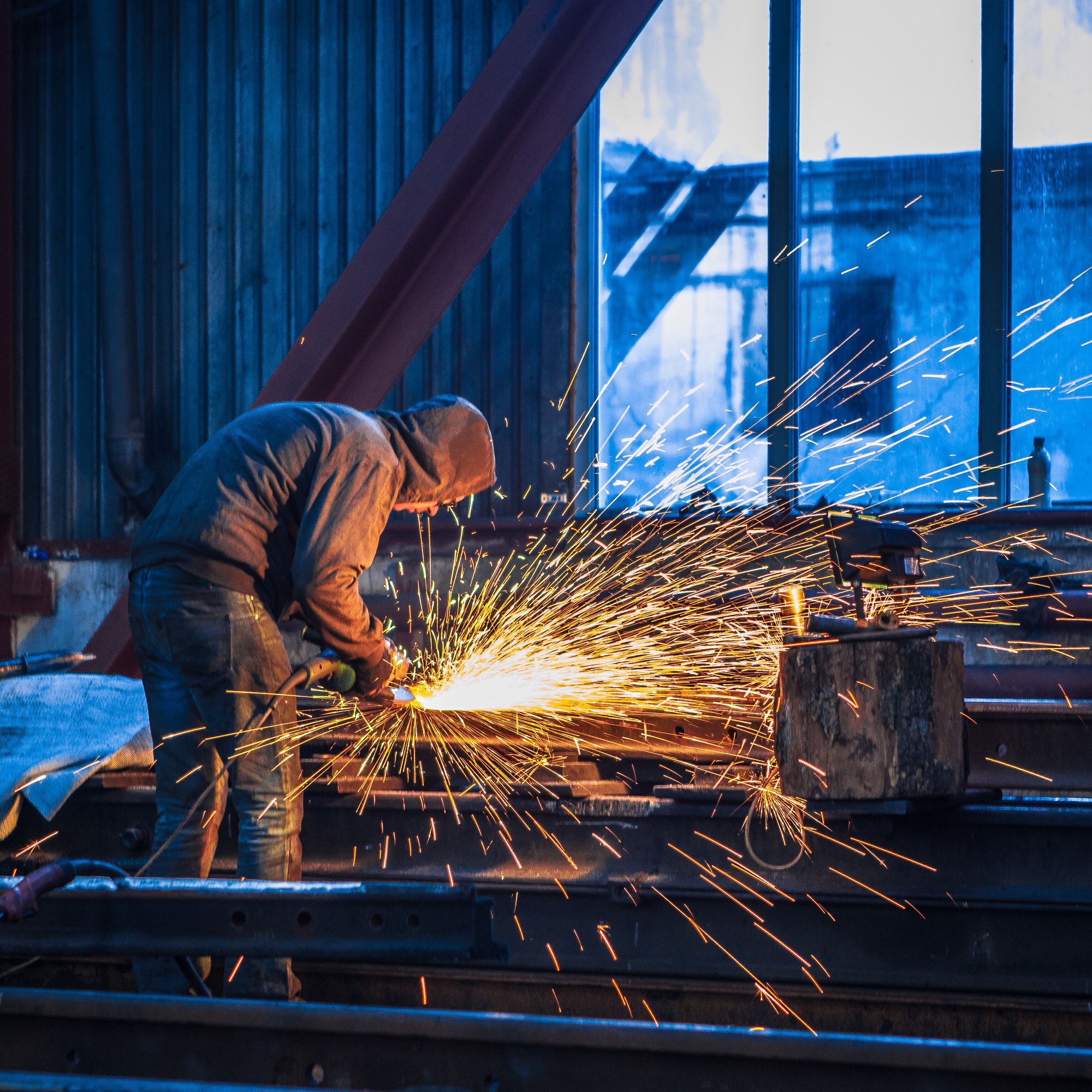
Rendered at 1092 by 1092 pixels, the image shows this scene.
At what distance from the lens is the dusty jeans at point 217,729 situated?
2.80m

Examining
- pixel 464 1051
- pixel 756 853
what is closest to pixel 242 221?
pixel 756 853

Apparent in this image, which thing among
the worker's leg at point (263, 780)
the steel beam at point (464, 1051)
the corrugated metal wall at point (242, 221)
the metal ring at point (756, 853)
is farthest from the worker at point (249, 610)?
the corrugated metal wall at point (242, 221)

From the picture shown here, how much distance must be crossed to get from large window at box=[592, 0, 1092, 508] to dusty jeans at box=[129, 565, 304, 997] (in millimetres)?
3180

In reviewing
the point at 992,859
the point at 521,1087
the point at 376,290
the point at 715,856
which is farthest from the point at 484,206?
the point at 521,1087

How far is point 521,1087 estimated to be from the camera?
6.53ft

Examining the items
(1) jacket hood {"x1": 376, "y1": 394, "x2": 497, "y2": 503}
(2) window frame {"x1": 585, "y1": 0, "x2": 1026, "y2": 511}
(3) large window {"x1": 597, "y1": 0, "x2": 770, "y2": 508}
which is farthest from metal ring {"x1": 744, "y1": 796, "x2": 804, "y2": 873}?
(3) large window {"x1": 597, "y1": 0, "x2": 770, "y2": 508}

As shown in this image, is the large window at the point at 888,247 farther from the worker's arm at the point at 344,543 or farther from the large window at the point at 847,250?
the worker's arm at the point at 344,543

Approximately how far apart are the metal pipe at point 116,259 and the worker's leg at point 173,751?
346 cm

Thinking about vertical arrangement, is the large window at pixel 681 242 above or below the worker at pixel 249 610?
above

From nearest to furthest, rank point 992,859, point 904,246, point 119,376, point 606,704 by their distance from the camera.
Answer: point 992,859 → point 606,704 → point 904,246 → point 119,376

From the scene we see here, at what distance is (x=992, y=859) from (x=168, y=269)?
5.35 m

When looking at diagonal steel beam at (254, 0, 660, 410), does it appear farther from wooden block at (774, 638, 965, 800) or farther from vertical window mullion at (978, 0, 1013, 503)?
vertical window mullion at (978, 0, 1013, 503)

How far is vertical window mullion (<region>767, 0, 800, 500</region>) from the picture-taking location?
5.63 meters

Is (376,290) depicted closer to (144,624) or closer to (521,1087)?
(144,624)
